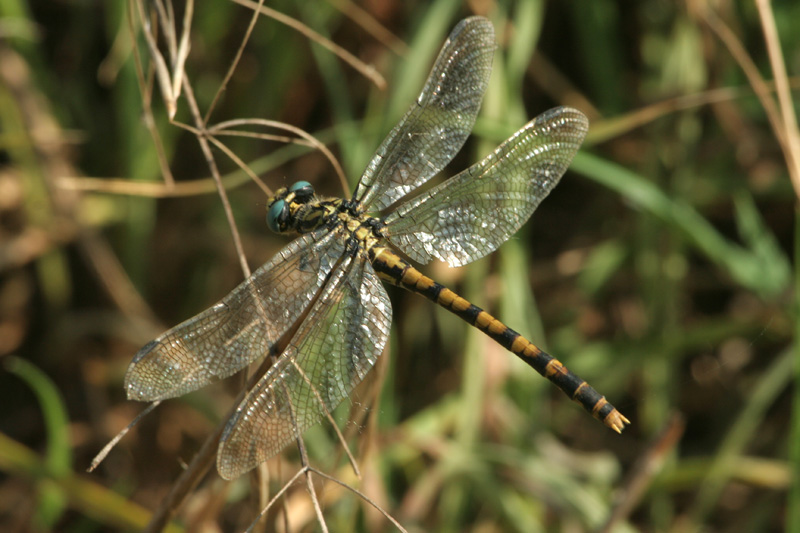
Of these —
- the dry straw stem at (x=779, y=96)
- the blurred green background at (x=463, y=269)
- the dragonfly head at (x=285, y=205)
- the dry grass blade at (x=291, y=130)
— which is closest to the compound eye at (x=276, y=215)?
the dragonfly head at (x=285, y=205)

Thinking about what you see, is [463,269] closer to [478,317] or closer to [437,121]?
[478,317]

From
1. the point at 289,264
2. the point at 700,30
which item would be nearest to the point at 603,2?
the point at 700,30

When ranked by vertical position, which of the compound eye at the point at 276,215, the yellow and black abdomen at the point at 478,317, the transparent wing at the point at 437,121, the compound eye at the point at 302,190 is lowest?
the compound eye at the point at 276,215

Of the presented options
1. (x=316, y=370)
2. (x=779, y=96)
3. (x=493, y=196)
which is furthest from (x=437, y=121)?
(x=779, y=96)

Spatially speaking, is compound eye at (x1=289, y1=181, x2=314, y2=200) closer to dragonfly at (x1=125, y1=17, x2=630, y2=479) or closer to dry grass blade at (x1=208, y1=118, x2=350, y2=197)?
dragonfly at (x1=125, y1=17, x2=630, y2=479)

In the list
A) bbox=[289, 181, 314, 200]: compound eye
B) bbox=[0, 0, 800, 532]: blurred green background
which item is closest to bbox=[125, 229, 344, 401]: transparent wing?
bbox=[289, 181, 314, 200]: compound eye

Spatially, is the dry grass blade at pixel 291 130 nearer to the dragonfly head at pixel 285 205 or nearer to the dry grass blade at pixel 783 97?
the dragonfly head at pixel 285 205

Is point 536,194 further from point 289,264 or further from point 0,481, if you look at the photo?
point 0,481
